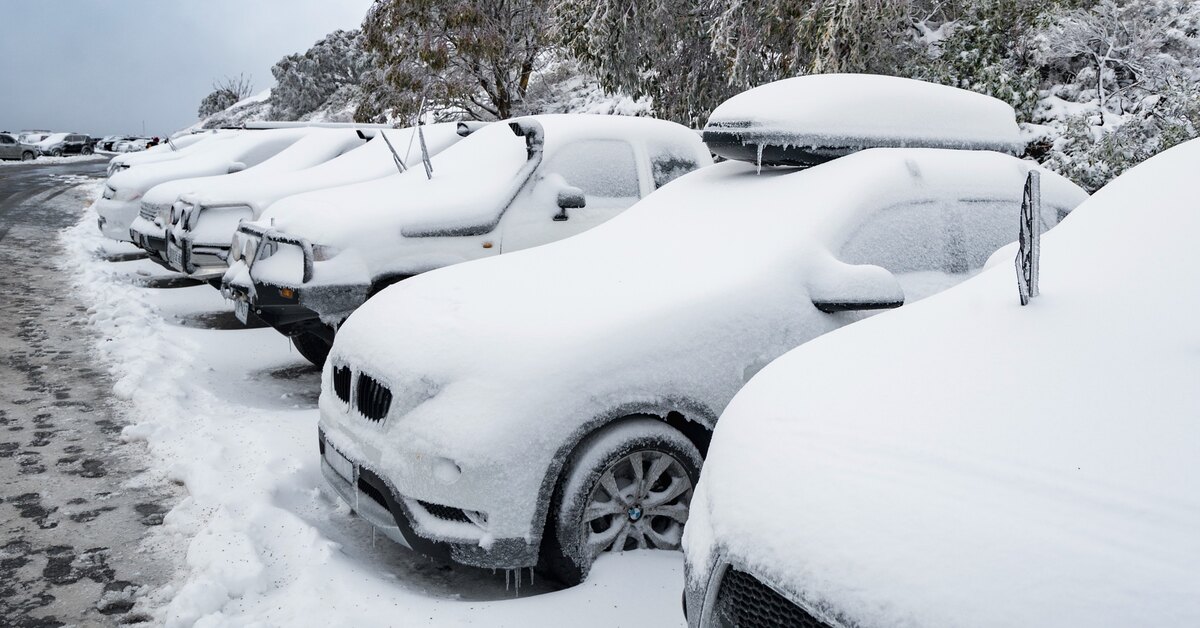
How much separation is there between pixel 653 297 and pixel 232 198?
6.62m

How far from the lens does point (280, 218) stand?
6.16m

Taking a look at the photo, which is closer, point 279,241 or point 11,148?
point 279,241

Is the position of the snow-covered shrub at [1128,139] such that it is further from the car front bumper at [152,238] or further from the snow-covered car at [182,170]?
the snow-covered car at [182,170]

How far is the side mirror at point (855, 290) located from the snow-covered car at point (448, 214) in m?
2.68

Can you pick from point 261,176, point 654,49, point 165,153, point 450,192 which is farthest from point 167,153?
point 450,192

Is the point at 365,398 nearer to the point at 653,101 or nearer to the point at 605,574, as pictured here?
the point at 605,574

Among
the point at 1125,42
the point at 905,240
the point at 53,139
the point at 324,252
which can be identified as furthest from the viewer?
the point at 53,139

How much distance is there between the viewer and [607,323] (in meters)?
3.21

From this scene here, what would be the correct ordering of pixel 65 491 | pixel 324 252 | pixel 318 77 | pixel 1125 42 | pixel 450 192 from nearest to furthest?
pixel 65 491
pixel 324 252
pixel 450 192
pixel 1125 42
pixel 318 77

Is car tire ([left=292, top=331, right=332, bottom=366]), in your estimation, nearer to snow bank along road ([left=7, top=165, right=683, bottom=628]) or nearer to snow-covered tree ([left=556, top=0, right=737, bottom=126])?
snow bank along road ([left=7, top=165, right=683, bottom=628])

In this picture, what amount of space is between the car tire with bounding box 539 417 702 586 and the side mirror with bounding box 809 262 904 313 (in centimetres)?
76

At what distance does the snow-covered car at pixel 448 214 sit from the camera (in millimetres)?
5559

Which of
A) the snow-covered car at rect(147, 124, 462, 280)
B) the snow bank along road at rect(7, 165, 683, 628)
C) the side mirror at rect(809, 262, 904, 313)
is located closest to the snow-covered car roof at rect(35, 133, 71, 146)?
the snow-covered car at rect(147, 124, 462, 280)

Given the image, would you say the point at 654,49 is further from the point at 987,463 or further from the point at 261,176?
the point at 987,463
